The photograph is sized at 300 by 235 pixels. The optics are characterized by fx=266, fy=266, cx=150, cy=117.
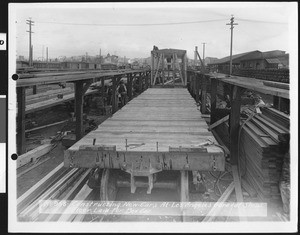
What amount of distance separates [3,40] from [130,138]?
2.33 metres

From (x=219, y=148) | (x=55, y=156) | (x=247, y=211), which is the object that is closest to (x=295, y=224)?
(x=247, y=211)

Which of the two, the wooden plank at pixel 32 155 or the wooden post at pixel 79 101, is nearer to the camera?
the wooden post at pixel 79 101

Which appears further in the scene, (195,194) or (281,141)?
(195,194)

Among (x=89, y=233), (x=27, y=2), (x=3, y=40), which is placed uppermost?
(x=27, y=2)

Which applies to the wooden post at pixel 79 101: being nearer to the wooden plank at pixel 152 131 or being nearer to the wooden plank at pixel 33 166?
the wooden plank at pixel 152 131

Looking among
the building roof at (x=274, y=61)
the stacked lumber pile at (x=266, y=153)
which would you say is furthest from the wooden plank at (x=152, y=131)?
the building roof at (x=274, y=61)

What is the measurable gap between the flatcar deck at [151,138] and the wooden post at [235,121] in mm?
611

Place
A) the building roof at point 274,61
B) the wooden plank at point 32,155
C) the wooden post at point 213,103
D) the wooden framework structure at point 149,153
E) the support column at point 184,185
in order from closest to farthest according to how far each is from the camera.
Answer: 1. the wooden framework structure at point 149,153
2. the support column at point 184,185
3. the wooden plank at point 32,155
4. the wooden post at point 213,103
5. the building roof at point 274,61

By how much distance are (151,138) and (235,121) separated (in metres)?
1.88

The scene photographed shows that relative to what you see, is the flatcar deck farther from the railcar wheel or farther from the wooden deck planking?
the railcar wheel

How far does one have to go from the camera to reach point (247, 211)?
149 inches

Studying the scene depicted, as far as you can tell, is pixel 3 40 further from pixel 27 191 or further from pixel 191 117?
pixel 191 117

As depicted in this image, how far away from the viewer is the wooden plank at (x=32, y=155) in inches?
239

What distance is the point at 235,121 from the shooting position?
17.2ft
